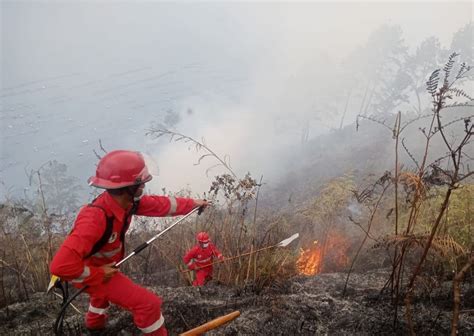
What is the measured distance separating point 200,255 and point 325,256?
249cm

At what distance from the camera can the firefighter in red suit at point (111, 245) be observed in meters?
2.61

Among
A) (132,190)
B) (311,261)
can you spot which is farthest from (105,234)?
(311,261)

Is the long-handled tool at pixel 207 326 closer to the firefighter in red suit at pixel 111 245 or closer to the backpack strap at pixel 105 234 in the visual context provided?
the firefighter in red suit at pixel 111 245

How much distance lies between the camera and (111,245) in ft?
9.86

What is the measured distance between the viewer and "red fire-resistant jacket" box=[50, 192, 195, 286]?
251cm

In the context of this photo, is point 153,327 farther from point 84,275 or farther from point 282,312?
point 282,312

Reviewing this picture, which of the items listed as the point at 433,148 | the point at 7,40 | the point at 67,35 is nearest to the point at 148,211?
the point at 433,148

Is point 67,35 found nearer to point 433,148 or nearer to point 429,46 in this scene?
point 429,46

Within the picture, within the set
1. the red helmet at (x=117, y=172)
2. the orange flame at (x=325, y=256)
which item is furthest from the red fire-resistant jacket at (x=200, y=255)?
the red helmet at (x=117, y=172)

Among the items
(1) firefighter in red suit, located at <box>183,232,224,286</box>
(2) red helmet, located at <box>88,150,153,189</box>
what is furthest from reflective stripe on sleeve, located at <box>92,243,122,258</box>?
(1) firefighter in red suit, located at <box>183,232,224,286</box>

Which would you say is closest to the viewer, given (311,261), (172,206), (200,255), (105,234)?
(105,234)

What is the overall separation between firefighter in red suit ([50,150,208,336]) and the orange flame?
9.08 feet

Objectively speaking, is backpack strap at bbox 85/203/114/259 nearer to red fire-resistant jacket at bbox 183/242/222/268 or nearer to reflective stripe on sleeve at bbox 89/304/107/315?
reflective stripe on sleeve at bbox 89/304/107/315

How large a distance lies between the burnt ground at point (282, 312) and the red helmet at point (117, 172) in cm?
138
